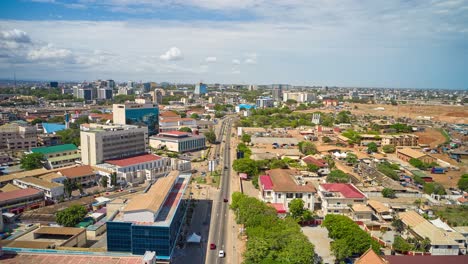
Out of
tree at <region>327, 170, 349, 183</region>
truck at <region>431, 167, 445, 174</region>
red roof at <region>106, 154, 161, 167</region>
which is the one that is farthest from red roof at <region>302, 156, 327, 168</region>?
red roof at <region>106, 154, 161, 167</region>

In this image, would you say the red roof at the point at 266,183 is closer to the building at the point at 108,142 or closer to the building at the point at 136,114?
the building at the point at 108,142

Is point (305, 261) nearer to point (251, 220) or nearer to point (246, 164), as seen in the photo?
point (251, 220)

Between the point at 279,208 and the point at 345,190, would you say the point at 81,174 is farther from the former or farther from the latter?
the point at 345,190

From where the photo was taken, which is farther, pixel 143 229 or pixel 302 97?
pixel 302 97

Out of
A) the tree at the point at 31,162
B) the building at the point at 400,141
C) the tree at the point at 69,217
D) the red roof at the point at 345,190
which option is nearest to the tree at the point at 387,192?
the red roof at the point at 345,190

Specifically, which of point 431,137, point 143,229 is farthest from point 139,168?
point 431,137
